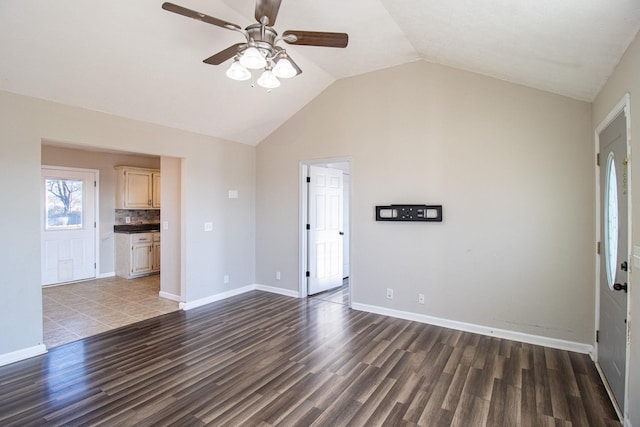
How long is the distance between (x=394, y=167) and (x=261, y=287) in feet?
10.3

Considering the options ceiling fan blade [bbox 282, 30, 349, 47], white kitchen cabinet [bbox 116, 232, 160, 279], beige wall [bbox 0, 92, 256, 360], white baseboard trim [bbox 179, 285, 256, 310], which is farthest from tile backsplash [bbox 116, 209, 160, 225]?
ceiling fan blade [bbox 282, 30, 349, 47]

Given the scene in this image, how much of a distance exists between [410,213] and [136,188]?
19.3ft

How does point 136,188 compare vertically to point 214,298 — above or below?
above

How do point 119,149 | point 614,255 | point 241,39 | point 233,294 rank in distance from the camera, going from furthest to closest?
point 233,294 → point 119,149 → point 241,39 → point 614,255

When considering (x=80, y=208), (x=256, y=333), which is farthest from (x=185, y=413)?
(x=80, y=208)

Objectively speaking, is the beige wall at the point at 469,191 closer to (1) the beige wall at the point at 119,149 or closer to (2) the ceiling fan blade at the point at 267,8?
(1) the beige wall at the point at 119,149

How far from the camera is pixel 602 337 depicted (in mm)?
2914

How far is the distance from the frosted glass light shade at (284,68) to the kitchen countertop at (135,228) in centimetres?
555

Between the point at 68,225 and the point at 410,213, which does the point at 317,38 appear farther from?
the point at 68,225

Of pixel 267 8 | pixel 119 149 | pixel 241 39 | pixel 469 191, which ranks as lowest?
pixel 469 191

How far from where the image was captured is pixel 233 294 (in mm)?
5383

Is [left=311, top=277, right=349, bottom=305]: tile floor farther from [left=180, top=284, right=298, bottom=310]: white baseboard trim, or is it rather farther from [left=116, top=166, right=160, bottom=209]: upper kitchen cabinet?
[left=116, top=166, right=160, bottom=209]: upper kitchen cabinet

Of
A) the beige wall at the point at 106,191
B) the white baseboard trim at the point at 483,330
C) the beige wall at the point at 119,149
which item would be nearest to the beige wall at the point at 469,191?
the white baseboard trim at the point at 483,330

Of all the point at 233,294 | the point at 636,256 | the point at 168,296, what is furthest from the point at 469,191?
the point at 168,296
